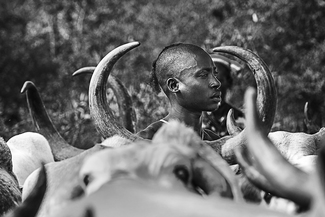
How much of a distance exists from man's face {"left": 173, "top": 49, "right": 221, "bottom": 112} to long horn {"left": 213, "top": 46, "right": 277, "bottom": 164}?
23cm

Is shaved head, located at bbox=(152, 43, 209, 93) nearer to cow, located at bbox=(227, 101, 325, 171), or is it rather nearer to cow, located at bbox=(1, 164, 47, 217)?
cow, located at bbox=(227, 101, 325, 171)

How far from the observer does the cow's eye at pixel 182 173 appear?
2.10 meters

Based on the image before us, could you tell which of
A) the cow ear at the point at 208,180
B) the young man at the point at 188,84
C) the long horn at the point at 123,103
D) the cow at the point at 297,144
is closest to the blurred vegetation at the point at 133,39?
the long horn at the point at 123,103

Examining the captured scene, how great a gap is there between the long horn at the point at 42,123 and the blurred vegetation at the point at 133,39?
4350mm

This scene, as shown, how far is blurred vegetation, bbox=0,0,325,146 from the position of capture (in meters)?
11.4

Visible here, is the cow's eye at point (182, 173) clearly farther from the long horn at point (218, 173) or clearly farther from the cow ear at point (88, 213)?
the cow ear at point (88, 213)

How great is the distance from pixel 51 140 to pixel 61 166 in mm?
2608

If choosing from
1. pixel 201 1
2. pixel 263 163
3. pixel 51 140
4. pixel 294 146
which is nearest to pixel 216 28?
pixel 201 1

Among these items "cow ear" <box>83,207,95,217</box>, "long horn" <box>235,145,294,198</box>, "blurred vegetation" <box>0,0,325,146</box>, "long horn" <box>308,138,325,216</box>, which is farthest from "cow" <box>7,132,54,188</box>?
"blurred vegetation" <box>0,0,325,146</box>

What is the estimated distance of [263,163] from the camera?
1.88m

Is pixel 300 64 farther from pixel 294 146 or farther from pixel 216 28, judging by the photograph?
pixel 294 146

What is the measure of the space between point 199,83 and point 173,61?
0.24 m

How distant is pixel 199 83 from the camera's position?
4656 mm

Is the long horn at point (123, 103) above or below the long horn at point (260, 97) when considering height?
below
